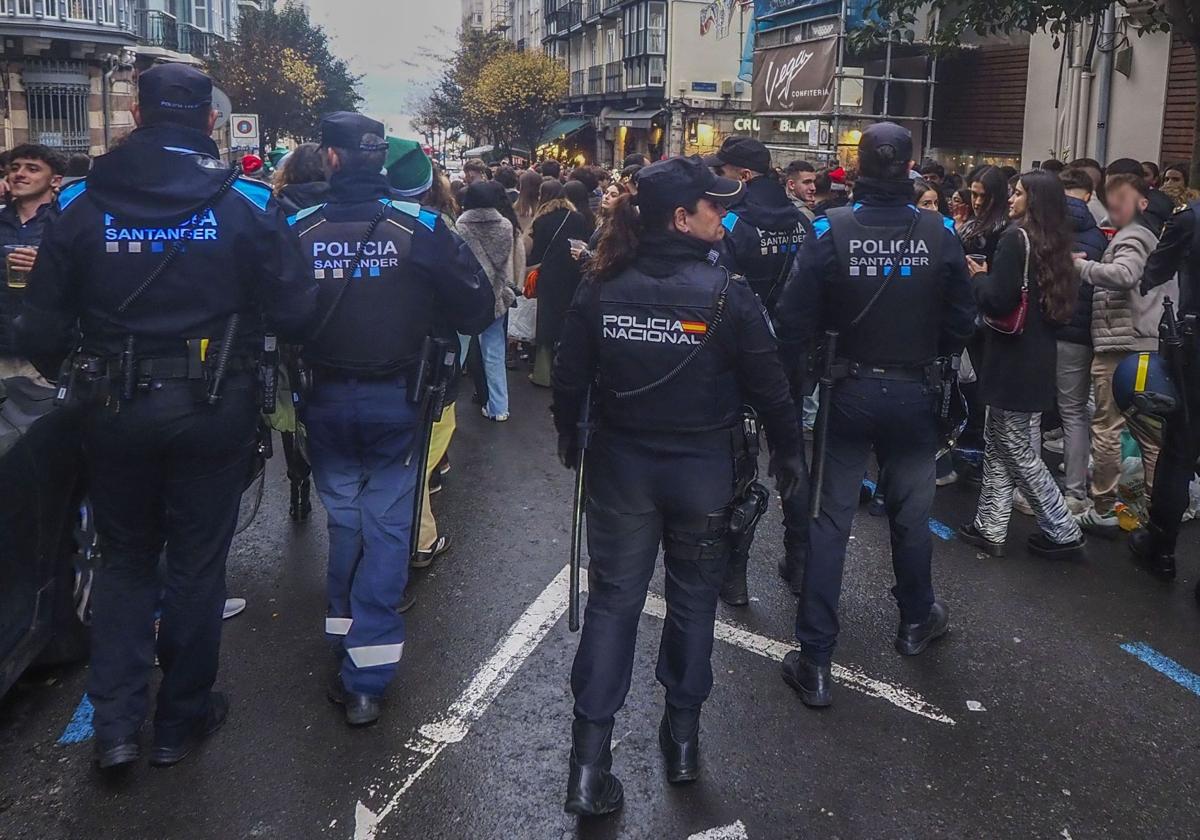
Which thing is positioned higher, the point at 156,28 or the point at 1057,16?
the point at 156,28

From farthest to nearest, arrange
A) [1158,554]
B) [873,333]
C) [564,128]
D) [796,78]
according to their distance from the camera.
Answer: [564,128] < [796,78] < [1158,554] < [873,333]

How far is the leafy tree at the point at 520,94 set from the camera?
39469 mm

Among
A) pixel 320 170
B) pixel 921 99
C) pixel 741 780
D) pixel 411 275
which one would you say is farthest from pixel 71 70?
pixel 741 780

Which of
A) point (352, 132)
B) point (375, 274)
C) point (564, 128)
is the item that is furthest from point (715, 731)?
point (564, 128)

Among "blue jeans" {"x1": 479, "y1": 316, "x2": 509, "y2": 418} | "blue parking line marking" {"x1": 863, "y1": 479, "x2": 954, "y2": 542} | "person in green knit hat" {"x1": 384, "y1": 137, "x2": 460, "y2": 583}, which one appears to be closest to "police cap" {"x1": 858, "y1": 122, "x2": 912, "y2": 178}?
"person in green knit hat" {"x1": 384, "y1": 137, "x2": 460, "y2": 583}

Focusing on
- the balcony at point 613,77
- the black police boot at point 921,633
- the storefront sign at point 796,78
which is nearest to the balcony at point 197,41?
the balcony at point 613,77

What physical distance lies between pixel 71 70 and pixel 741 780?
24780mm

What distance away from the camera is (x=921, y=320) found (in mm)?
3959

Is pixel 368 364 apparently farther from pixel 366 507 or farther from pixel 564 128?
pixel 564 128

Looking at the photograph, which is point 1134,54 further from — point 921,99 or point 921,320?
point 921,320

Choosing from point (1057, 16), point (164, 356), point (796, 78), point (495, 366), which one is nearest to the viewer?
point (164, 356)

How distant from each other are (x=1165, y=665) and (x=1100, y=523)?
167 cm

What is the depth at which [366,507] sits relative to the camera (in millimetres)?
3898

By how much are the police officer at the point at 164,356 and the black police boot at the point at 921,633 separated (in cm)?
268
